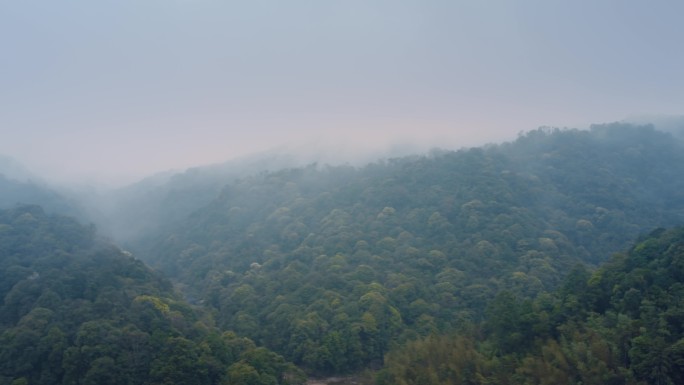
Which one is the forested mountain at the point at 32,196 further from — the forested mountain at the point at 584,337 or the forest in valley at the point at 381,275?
the forested mountain at the point at 584,337

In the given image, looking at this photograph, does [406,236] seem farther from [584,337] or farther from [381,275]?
[584,337]

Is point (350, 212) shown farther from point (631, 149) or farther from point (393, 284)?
point (631, 149)

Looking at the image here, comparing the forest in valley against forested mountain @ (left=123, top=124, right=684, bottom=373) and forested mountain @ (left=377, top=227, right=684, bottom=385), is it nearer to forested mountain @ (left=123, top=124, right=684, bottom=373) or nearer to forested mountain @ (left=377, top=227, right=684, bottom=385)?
forested mountain @ (left=377, top=227, right=684, bottom=385)

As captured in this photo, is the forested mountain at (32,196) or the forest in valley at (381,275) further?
the forested mountain at (32,196)

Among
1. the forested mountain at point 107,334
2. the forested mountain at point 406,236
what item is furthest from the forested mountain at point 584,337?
the forested mountain at point 107,334

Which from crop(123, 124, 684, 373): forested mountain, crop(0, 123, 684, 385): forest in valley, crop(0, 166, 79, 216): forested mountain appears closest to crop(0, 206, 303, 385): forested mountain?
crop(0, 123, 684, 385): forest in valley

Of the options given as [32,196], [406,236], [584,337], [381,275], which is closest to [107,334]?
[381,275]
